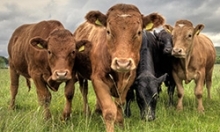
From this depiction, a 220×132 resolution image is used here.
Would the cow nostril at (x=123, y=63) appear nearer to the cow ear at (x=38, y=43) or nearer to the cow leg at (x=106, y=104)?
the cow leg at (x=106, y=104)

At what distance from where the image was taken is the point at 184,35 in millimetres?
9641

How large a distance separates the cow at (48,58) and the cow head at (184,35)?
3.38m

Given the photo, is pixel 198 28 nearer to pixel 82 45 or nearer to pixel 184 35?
pixel 184 35

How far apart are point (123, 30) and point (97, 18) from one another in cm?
93

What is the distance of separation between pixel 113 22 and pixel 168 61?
4.94m

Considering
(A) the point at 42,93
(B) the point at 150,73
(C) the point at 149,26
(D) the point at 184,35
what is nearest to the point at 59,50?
(A) the point at 42,93

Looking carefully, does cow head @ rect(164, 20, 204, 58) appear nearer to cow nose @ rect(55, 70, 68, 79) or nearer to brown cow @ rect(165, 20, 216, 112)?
brown cow @ rect(165, 20, 216, 112)

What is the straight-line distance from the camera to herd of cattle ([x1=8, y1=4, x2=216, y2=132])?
19.0 ft

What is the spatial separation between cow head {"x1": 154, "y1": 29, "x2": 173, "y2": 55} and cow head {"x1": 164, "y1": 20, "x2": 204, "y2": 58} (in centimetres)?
22

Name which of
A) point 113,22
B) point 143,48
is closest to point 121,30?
point 113,22

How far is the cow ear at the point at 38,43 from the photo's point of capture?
694cm

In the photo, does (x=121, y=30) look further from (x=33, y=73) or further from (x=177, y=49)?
(x=177, y=49)

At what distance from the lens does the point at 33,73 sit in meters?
7.46

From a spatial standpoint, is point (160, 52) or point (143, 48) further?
point (160, 52)
